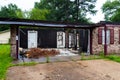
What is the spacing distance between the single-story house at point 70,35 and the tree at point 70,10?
7.97 m

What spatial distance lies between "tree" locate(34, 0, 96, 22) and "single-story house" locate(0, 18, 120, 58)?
7974 millimetres

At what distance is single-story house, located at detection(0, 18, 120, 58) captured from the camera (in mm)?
14492

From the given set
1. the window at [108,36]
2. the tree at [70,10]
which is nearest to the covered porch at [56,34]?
the window at [108,36]

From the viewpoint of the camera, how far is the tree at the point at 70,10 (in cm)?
3288

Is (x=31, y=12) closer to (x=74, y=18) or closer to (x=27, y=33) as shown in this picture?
(x=74, y=18)

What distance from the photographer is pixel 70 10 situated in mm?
33062

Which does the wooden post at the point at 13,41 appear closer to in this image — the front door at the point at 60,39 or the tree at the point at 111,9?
the front door at the point at 60,39

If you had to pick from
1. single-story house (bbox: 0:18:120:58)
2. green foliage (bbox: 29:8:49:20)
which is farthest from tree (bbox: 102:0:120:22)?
single-story house (bbox: 0:18:120:58)

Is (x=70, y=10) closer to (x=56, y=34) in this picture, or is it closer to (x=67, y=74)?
(x=56, y=34)

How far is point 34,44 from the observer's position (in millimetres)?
24875

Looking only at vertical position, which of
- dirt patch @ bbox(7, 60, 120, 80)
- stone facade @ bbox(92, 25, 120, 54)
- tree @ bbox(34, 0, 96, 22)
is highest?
tree @ bbox(34, 0, 96, 22)

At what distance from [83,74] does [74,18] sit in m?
A: 24.6

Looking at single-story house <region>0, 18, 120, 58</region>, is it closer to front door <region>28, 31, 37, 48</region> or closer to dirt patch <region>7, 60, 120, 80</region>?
front door <region>28, 31, 37, 48</region>

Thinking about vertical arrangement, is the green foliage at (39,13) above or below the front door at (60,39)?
above
